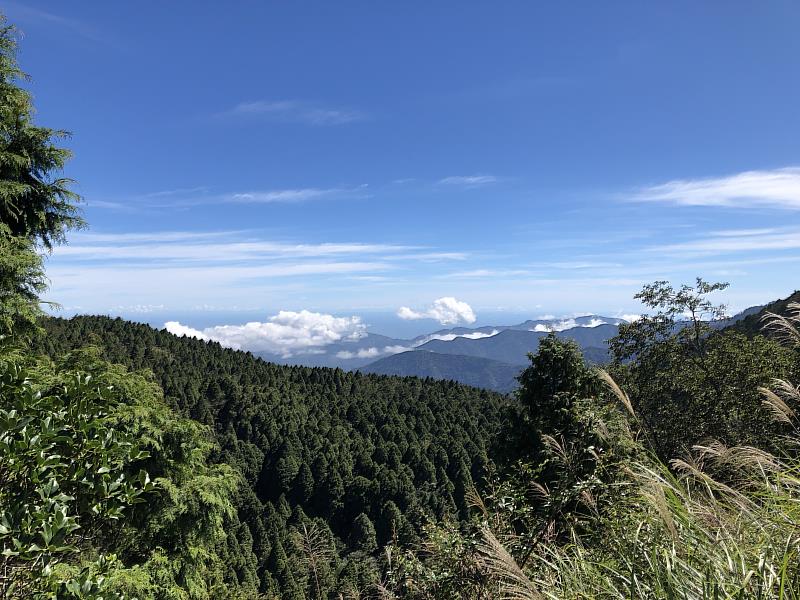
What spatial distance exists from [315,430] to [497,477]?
84827mm

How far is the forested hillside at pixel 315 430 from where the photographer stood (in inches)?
2665

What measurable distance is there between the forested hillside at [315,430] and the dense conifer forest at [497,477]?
48.1 meters

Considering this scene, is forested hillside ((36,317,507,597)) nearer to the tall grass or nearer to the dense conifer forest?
the dense conifer forest

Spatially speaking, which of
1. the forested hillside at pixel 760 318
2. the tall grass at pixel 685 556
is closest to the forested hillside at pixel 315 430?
the forested hillside at pixel 760 318

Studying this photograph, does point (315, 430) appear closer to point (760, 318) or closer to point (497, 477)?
point (497, 477)

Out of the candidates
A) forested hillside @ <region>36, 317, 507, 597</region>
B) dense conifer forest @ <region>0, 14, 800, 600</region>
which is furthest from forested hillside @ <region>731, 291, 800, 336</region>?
forested hillside @ <region>36, 317, 507, 597</region>

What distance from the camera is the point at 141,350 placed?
90.0 m

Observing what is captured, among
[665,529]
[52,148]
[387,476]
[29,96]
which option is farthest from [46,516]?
[387,476]

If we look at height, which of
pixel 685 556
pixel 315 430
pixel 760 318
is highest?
pixel 760 318

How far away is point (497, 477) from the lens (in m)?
5.87

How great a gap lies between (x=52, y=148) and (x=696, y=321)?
64.9 feet

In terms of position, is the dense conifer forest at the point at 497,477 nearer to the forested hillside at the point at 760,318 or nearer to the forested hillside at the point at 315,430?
the forested hillside at the point at 760,318

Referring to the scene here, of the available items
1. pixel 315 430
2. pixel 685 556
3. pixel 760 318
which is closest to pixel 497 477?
pixel 685 556

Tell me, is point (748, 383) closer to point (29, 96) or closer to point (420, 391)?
point (29, 96)
